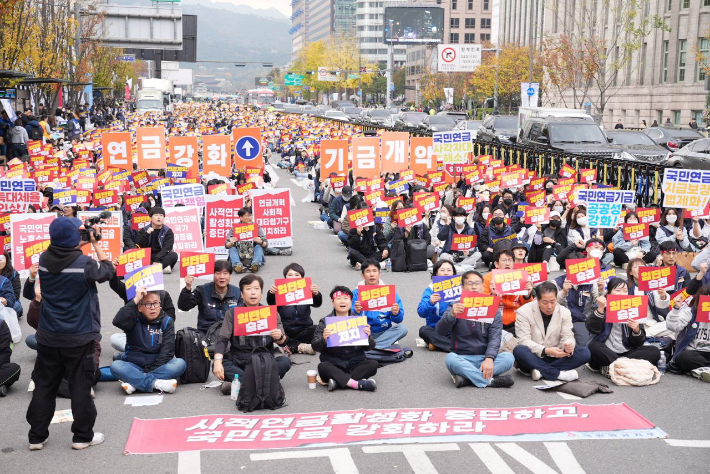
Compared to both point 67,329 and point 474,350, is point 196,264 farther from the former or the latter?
point 474,350

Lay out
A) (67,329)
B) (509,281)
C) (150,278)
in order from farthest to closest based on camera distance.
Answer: (509,281), (150,278), (67,329)

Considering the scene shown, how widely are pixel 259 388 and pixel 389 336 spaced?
2.18 m

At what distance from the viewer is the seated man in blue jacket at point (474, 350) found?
9.01 m

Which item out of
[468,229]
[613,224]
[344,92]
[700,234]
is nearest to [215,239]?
[468,229]

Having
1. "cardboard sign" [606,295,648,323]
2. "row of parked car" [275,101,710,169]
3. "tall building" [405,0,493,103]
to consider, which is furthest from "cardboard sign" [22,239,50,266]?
"tall building" [405,0,493,103]

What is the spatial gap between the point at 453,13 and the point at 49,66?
94348mm

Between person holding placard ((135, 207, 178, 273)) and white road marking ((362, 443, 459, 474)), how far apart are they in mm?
8512

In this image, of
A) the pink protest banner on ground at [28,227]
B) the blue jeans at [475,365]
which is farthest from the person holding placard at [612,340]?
the pink protest banner on ground at [28,227]

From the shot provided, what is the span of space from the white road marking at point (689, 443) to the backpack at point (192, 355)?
441 centimetres

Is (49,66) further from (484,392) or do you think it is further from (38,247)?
(484,392)

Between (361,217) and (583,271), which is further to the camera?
(361,217)

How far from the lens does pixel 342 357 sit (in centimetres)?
917

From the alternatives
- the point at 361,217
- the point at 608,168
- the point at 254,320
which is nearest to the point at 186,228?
the point at 361,217

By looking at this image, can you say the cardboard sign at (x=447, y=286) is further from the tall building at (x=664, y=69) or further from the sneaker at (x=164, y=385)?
the tall building at (x=664, y=69)
